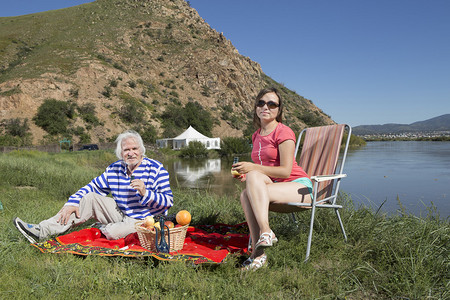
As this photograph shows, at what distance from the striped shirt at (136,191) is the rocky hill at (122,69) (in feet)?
84.1

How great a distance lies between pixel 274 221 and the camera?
133 inches

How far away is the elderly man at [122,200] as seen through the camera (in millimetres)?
2717

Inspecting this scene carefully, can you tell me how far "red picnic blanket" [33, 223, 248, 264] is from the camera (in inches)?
91.1

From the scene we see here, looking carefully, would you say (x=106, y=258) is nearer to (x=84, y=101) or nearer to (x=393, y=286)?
(x=393, y=286)

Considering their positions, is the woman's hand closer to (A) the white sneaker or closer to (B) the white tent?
(A) the white sneaker

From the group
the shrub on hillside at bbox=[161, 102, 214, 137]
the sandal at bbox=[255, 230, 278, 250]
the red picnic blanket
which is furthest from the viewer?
the shrub on hillside at bbox=[161, 102, 214, 137]

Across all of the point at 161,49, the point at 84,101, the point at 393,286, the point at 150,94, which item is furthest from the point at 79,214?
the point at 161,49

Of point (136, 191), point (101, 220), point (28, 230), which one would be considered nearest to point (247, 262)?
point (136, 191)

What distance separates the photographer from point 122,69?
37.3 m

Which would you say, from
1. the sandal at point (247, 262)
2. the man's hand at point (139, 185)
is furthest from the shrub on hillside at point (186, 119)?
the sandal at point (247, 262)

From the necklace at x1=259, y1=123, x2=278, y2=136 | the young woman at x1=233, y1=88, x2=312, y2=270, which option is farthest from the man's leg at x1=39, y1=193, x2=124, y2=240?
the necklace at x1=259, y1=123, x2=278, y2=136

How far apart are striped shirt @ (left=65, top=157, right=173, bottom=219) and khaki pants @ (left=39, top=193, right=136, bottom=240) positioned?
56 mm

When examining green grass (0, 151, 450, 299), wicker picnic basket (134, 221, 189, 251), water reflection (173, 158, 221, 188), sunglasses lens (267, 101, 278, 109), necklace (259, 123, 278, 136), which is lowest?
water reflection (173, 158, 221, 188)

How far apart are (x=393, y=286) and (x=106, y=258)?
1.89 metres
